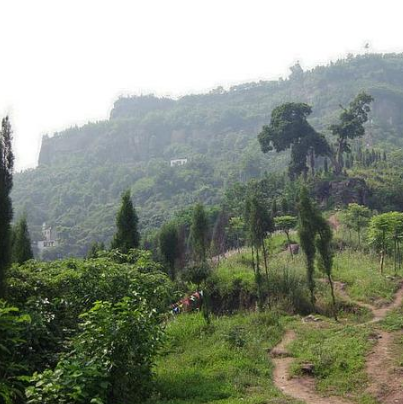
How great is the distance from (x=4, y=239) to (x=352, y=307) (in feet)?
37.7

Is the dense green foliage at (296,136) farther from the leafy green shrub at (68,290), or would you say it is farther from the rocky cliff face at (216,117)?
the rocky cliff face at (216,117)

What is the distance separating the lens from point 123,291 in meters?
8.81

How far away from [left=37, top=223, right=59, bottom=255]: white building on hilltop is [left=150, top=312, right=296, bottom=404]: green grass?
183 feet

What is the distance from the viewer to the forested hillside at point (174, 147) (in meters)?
75.6

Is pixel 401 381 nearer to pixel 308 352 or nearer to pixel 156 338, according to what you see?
pixel 308 352

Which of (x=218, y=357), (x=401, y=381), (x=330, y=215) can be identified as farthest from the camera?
(x=330, y=215)

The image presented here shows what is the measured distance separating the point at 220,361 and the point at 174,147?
109 m

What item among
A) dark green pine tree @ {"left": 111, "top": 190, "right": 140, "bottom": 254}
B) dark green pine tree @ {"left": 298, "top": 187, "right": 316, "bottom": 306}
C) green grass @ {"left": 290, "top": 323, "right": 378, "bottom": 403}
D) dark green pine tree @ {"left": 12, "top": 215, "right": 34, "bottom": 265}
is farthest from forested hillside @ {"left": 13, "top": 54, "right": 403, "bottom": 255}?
green grass @ {"left": 290, "top": 323, "right": 378, "bottom": 403}

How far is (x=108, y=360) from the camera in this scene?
599 centimetres

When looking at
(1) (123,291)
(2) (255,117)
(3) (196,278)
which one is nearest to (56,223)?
(2) (255,117)

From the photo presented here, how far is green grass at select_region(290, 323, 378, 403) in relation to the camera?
867cm

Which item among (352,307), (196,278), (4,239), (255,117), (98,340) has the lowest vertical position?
(352,307)

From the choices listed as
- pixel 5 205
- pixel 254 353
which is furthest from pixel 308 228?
pixel 5 205

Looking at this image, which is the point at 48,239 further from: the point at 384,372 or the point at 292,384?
the point at 384,372
